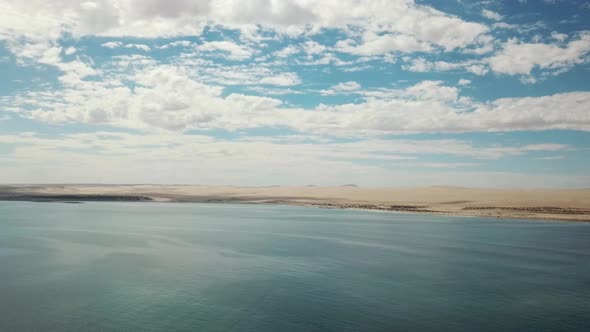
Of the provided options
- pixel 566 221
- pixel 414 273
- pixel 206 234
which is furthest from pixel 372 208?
pixel 414 273

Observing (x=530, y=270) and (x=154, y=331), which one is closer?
(x=154, y=331)

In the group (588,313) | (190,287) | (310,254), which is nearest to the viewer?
(588,313)

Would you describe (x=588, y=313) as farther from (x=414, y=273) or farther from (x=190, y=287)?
(x=190, y=287)

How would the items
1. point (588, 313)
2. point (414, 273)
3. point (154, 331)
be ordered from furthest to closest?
point (414, 273)
point (588, 313)
point (154, 331)

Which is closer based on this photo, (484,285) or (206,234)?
(484,285)

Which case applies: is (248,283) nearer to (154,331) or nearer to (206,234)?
(154,331)

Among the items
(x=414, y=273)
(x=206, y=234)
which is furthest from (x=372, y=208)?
(x=414, y=273)
